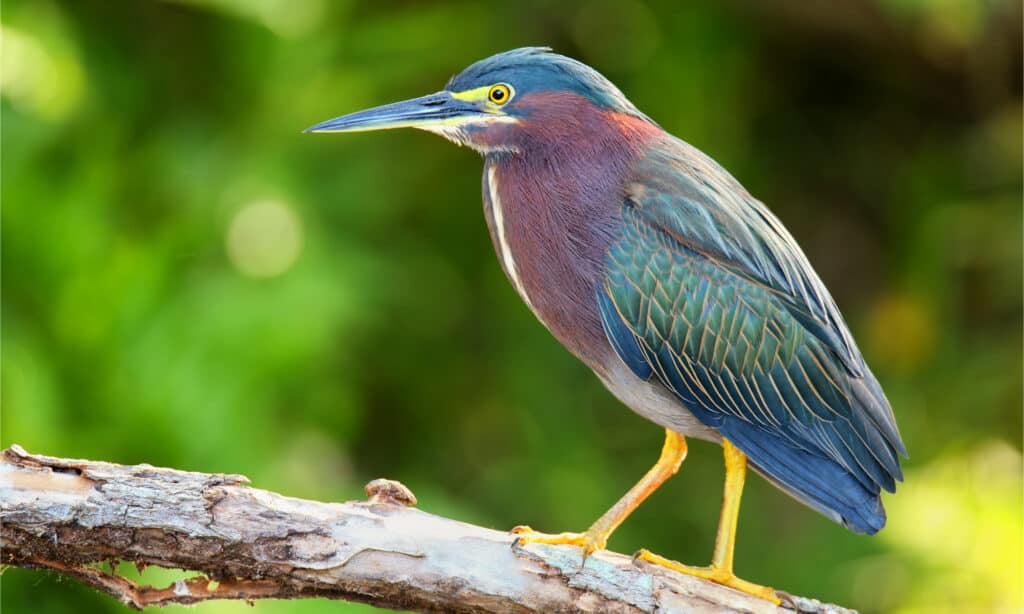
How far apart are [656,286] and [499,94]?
1.85 ft

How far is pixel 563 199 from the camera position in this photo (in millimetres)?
2646

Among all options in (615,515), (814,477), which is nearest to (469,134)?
(615,515)

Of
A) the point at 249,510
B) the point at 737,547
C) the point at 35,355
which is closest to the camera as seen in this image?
the point at 249,510

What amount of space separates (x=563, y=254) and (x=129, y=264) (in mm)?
2420

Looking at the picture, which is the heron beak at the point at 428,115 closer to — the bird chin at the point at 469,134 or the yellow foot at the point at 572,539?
the bird chin at the point at 469,134

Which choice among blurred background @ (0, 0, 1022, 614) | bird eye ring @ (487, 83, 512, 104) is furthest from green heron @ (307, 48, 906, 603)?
blurred background @ (0, 0, 1022, 614)

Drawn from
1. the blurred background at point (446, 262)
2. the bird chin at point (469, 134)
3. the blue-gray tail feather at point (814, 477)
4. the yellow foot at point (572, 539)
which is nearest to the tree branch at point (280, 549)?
the yellow foot at point (572, 539)

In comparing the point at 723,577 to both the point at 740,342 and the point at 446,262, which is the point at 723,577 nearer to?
the point at 740,342

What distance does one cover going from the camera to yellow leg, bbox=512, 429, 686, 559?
104 inches

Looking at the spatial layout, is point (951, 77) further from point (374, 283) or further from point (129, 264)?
point (129, 264)

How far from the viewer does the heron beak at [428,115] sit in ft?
8.79

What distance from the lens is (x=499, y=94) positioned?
269 centimetres

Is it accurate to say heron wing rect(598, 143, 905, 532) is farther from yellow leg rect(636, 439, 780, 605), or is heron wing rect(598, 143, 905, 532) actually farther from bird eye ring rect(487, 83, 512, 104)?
bird eye ring rect(487, 83, 512, 104)

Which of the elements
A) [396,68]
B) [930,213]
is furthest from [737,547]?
[396,68]
